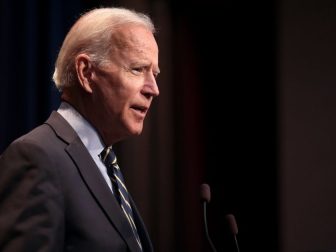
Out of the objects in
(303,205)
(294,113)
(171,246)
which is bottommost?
(171,246)

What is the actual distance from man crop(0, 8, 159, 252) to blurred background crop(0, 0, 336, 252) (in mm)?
1322

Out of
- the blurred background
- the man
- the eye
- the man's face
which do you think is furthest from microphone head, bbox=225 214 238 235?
the blurred background

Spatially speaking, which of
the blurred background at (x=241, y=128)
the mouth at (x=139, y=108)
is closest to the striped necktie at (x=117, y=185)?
the mouth at (x=139, y=108)

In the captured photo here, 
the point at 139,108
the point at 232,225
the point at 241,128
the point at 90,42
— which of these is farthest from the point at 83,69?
the point at 241,128

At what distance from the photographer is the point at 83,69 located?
131cm

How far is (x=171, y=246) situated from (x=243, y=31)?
4.06 feet

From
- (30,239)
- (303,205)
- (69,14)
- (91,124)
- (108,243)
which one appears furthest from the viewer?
(303,205)

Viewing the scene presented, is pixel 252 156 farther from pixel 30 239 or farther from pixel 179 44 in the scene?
pixel 30 239

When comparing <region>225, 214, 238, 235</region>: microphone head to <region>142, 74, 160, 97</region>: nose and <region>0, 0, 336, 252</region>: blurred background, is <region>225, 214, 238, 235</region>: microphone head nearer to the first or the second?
<region>142, 74, 160, 97</region>: nose

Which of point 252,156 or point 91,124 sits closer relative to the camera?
point 91,124

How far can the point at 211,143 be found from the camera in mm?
2807

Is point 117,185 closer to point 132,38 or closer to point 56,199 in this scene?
point 56,199

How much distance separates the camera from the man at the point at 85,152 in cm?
101

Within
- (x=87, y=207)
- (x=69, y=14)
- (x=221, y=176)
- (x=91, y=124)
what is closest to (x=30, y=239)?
(x=87, y=207)
